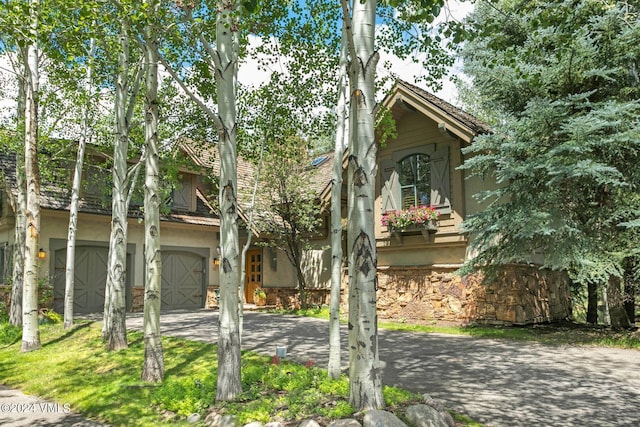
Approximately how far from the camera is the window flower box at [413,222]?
48.4 feet

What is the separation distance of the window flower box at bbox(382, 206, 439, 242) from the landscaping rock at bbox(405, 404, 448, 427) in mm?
10092

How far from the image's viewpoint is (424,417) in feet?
15.8

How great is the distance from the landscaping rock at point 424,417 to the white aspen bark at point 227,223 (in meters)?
2.07

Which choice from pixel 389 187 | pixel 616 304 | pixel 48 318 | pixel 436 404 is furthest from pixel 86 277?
pixel 616 304

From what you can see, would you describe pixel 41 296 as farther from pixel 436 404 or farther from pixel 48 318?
pixel 436 404

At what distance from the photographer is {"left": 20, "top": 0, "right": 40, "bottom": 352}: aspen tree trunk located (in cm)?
1014

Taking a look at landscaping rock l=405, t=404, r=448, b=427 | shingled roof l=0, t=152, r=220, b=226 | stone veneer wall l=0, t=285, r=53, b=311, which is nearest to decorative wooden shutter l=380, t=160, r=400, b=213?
shingled roof l=0, t=152, r=220, b=226

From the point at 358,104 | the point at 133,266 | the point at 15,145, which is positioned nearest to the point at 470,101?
the point at 133,266

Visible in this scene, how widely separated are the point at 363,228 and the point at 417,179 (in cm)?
1107

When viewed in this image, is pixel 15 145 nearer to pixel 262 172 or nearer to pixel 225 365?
pixel 262 172

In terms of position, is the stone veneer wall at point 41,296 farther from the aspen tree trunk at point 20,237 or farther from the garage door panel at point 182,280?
the garage door panel at point 182,280

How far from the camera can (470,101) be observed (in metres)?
29.2

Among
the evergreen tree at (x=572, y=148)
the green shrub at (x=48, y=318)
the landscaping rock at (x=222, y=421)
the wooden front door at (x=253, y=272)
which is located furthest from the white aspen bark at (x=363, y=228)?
the wooden front door at (x=253, y=272)

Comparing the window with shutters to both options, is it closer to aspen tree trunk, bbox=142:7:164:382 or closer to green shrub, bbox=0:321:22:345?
aspen tree trunk, bbox=142:7:164:382
